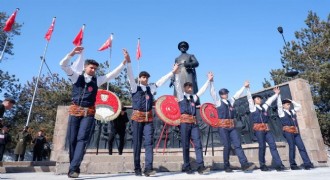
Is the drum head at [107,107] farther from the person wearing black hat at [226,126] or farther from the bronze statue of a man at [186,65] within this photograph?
the person wearing black hat at [226,126]

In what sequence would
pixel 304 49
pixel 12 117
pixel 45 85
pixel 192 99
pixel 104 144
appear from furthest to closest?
pixel 45 85
pixel 12 117
pixel 304 49
pixel 104 144
pixel 192 99

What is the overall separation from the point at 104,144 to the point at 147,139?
6.31m

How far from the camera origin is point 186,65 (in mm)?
11258

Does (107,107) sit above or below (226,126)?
above

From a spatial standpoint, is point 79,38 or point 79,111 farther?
point 79,38

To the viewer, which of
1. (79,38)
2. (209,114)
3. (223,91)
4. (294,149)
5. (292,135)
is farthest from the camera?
(79,38)

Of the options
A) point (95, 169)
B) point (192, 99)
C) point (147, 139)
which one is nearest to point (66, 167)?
point (95, 169)

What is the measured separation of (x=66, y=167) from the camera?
5.88 meters

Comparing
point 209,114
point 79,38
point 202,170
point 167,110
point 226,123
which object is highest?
point 79,38

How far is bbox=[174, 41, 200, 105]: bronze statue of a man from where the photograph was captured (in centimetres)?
1136

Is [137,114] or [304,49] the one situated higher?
[304,49]

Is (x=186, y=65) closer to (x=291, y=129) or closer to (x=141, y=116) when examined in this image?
(x=291, y=129)

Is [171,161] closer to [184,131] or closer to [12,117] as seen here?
[184,131]

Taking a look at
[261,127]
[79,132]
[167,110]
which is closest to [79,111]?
[79,132]
